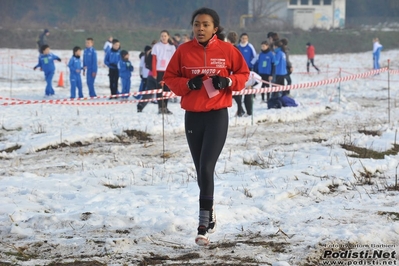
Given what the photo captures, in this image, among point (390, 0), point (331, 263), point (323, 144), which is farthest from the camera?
point (390, 0)

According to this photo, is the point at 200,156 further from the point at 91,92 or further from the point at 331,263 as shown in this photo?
the point at 91,92

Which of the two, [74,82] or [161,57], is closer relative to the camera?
[161,57]

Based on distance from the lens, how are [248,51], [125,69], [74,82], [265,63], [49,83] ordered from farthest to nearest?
[49,83]
[74,82]
[125,69]
[265,63]
[248,51]

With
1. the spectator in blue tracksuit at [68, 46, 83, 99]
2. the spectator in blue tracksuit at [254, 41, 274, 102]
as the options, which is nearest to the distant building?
the spectator in blue tracksuit at [68, 46, 83, 99]

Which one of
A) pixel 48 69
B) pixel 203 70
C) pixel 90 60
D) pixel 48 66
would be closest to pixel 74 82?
pixel 90 60

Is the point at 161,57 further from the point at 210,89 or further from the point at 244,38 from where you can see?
the point at 210,89

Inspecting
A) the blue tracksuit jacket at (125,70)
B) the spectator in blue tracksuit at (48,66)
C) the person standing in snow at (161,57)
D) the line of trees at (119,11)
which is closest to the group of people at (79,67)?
the spectator in blue tracksuit at (48,66)

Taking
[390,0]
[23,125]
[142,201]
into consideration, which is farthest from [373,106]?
[390,0]

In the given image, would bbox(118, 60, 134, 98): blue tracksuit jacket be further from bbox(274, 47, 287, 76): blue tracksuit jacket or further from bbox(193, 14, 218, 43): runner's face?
bbox(193, 14, 218, 43): runner's face

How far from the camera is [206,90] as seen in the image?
17.7 feet

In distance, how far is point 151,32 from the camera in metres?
63.8

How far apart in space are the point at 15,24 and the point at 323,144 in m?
55.7

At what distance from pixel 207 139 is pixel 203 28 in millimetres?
832

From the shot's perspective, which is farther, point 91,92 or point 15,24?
point 15,24
